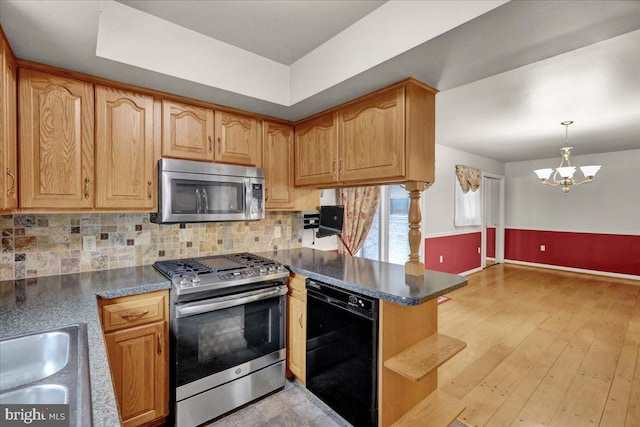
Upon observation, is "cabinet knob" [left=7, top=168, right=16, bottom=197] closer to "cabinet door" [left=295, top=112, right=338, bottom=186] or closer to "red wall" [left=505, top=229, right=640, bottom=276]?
"cabinet door" [left=295, top=112, right=338, bottom=186]

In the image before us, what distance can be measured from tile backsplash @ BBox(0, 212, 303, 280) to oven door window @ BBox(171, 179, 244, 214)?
14.1 inches

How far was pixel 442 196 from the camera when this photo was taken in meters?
5.22

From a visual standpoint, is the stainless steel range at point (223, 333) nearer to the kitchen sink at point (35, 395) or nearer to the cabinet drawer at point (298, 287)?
the cabinet drawer at point (298, 287)

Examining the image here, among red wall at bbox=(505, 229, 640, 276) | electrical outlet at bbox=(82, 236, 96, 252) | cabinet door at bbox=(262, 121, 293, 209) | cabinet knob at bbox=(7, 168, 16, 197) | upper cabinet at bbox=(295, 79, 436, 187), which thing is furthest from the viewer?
red wall at bbox=(505, 229, 640, 276)

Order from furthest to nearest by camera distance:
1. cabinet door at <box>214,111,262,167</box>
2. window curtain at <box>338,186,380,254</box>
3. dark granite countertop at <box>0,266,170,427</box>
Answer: window curtain at <box>338,186,380,254</box> < cabinet door at <box>214,111,262,167</box> < dark granite countertop at <box>0,266,170,427</box>

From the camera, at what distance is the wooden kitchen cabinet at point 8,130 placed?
1391 mm

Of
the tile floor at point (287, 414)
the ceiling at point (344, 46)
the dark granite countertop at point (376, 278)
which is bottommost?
the tile floor at point (287, 414)

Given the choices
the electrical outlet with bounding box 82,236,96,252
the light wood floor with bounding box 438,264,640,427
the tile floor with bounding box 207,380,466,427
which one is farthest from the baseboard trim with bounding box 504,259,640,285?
the electrical outlet with bounding box 82,236,96,252

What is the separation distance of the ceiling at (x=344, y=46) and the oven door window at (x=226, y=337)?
59.5 inches

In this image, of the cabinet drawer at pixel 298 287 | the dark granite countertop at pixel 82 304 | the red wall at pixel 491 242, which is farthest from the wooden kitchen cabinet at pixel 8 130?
the red wall at pixel 491 242

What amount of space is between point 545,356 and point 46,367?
367 centimetres

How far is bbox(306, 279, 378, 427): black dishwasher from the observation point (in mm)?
1691

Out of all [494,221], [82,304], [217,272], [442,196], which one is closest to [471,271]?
[494,221]

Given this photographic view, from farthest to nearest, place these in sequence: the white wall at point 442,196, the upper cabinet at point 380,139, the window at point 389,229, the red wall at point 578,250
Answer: the red wall at point 578,250, the white wall at point 442,196, the window at point 389,229, the upper cabinet at point 380,139
